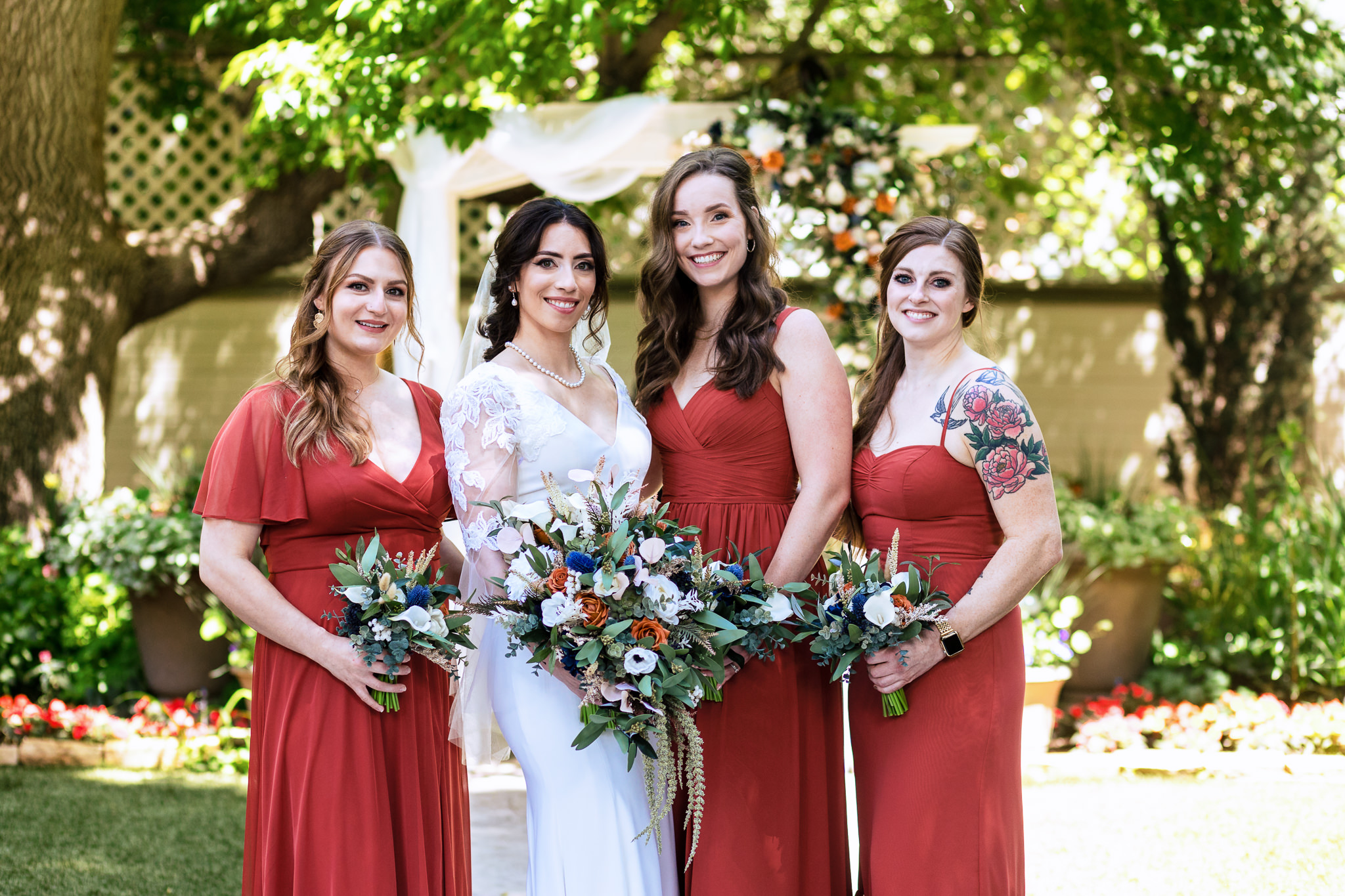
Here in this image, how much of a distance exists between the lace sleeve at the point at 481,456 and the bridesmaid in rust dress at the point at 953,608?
3.05ft

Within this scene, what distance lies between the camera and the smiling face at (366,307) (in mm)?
2973

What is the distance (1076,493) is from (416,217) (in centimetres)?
478

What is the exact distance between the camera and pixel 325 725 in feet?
9.14

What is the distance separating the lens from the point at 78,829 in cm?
496

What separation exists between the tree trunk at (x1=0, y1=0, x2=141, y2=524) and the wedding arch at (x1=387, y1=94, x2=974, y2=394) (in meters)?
1.87

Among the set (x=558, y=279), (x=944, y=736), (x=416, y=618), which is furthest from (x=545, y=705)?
(x=558, y=279)

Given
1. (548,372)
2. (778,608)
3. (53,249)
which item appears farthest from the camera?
(53,249)

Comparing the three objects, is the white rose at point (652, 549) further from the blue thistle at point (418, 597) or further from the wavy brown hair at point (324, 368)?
the wavy brown hair at point (324, 368)

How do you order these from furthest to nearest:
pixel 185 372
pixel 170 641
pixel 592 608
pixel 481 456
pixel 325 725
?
pixel 185 372
pixel 170 641
pixel 481 456
pixel 325 725
pixel 592 608

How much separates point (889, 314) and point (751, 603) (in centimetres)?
93

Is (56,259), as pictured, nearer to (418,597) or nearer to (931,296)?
(418,597)

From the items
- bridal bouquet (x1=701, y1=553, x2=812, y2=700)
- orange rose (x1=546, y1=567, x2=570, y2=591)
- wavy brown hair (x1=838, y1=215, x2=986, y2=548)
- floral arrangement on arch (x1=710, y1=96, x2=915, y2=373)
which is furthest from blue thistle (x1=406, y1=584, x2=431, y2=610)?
floral arrangement on arch (x1=710, y1=96, x2=915, y2=373)

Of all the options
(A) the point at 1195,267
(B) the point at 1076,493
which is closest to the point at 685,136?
(B) the point at 1076,493

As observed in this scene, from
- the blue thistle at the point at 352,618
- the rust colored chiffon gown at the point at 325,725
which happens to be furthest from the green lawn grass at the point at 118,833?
the blue thistle at the point at 352,618
